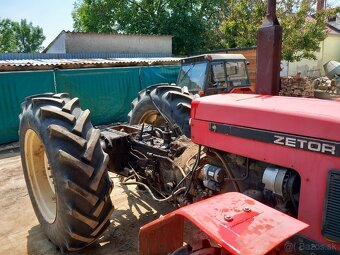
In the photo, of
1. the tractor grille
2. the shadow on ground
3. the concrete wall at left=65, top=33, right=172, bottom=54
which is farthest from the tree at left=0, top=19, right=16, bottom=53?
the tractor grille

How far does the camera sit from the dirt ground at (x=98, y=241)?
2936 millimetres

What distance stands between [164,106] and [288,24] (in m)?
12.2

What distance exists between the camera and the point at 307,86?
12.6m

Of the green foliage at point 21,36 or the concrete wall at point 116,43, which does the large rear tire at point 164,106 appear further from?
the green foliage at point 21,36

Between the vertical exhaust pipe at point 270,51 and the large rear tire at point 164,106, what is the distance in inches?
41.6

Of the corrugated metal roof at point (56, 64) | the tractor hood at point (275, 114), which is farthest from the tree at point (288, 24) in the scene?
the tractor hood at point (275, 114)

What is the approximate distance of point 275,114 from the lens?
196 centimetres

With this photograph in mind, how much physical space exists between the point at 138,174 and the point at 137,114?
1.03 metres

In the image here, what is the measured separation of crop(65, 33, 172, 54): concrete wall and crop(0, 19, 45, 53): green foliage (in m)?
28.3

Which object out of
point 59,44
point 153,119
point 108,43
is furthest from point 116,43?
point 153,119

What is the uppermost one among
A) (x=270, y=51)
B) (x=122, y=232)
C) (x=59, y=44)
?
(x=59, y=44)

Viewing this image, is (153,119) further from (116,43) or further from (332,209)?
(116,43)

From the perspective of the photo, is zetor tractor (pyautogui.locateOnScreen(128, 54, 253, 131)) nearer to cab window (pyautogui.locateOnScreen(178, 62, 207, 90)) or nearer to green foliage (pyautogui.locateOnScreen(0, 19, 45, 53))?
cab window (pyautogui.locateOnScreen(178, 62, 207, 90))

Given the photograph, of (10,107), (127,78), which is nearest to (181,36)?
(127,78)
